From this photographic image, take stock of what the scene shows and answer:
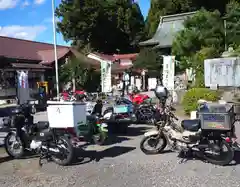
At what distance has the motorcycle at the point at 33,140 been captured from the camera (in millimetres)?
5590

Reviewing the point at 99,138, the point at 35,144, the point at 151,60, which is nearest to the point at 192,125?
the point at 99,138

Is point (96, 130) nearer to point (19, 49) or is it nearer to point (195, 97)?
point (195, 97)

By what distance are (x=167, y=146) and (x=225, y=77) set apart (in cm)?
729

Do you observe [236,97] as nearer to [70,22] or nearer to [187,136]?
[187,136]

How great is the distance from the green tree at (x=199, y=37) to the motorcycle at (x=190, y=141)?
11253mm

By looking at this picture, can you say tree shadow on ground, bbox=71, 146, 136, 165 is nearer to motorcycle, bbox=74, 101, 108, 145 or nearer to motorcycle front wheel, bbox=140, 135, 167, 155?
motorcycle, bbox=74, 101, 108, 145

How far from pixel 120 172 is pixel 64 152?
1102 millimetres

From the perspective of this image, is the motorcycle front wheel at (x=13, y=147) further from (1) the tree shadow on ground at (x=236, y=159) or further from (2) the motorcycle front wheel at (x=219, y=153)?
(1) the tree shadow on ground at (x=236, y=159)

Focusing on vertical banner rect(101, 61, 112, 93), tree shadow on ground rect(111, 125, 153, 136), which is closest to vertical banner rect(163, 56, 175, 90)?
vertical banner rect(101, 61, 112, 93)

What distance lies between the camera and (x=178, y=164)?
5.52 meters

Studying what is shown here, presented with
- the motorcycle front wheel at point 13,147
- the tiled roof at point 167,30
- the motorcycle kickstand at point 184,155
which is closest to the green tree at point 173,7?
the tiled roof at point 167,30

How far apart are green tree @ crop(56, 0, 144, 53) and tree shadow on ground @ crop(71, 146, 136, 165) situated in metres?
33.6

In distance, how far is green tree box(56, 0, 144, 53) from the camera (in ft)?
128

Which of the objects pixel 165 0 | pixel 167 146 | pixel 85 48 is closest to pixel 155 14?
pixel 165 0
